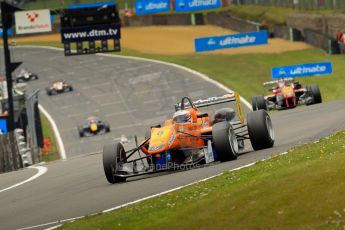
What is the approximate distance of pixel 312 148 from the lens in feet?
Result: 60.0

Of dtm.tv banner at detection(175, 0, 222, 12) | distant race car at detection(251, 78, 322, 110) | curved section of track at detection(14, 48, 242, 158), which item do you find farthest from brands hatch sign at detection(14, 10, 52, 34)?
dtm.tv banner at detection(175, 0, 222, 12)

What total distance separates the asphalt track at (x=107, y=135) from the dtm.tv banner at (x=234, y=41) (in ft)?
9.62

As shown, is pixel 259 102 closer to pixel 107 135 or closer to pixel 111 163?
pixel 107 135

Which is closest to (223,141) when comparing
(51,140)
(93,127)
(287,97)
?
(287,97)

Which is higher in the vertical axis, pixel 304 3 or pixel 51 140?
pixel 304 3

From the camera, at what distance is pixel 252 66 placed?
250 feet

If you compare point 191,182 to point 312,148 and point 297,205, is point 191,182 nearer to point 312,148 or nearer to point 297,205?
point 312,148

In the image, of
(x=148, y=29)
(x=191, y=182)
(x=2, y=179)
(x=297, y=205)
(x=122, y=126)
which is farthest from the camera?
(x=148, y=29)

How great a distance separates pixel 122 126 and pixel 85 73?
2596cm

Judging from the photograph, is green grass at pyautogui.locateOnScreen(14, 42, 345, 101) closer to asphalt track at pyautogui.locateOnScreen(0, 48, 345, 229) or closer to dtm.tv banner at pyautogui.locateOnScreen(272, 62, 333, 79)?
dtm.tv banner at pyautogui.locateOnScreen(272, 62, 333, 79)

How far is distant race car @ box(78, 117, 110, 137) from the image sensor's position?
197 ft

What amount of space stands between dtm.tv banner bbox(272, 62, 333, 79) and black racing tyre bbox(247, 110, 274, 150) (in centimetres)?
3373

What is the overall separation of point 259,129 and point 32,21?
2534cm

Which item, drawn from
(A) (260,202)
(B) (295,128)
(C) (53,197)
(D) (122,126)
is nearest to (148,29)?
(D) (122,126)
